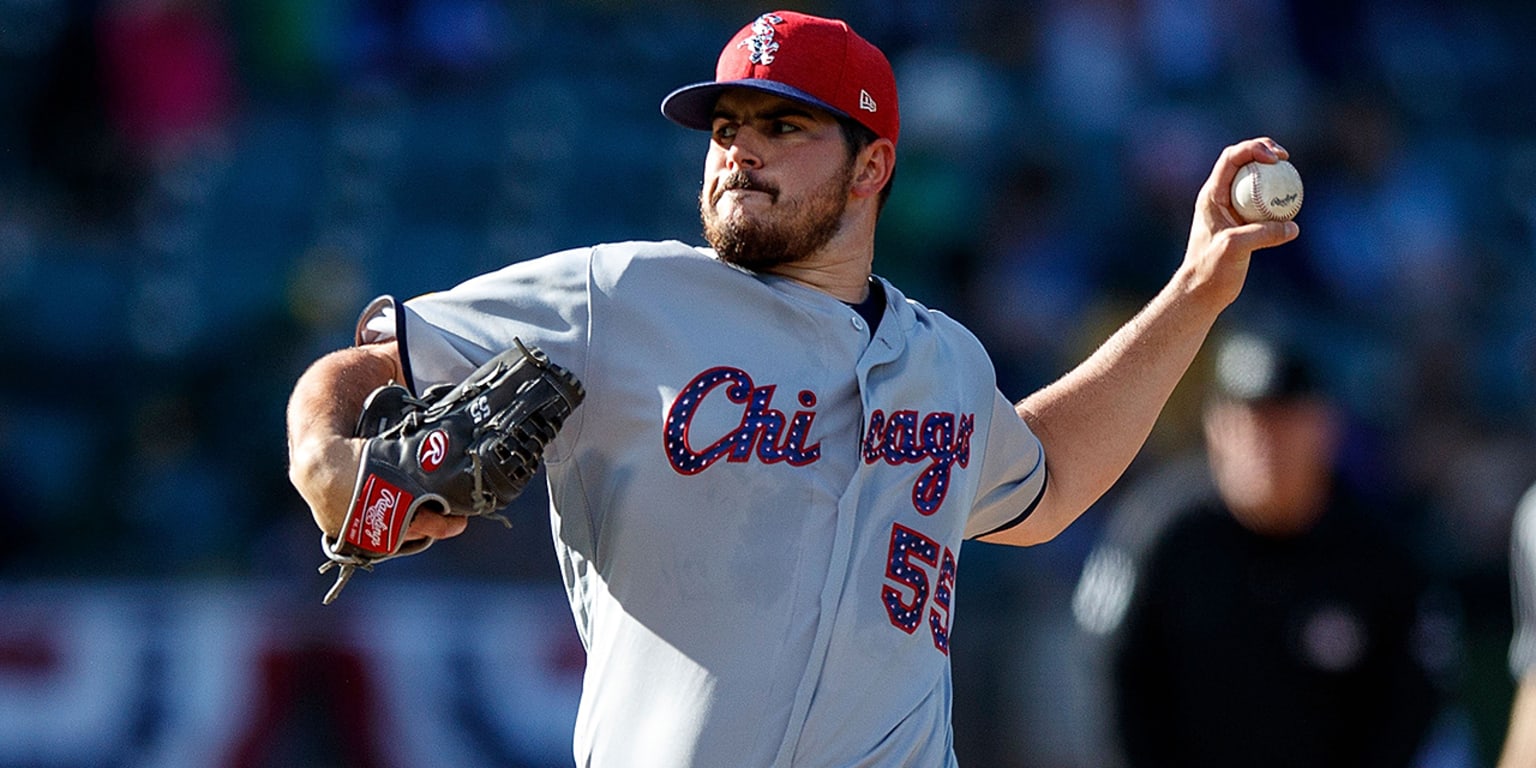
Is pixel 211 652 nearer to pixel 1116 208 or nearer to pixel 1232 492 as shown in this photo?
pixel 1232 492

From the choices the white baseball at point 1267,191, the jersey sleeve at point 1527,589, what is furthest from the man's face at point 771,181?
the jersey sleeve at point 1527,589

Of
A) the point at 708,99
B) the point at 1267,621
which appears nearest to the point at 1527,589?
the point at 1267,621

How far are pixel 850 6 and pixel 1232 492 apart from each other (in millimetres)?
5803

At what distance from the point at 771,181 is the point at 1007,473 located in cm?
67

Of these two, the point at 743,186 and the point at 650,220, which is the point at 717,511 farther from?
the point at 650,220

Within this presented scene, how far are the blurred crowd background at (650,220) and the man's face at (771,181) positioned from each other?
3.25 metres

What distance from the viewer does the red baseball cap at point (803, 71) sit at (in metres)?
2.89

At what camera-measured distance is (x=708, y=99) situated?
9.87 feet

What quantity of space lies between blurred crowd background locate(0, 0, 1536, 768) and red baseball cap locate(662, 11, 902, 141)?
3.26 metres

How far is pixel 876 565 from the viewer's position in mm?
2783

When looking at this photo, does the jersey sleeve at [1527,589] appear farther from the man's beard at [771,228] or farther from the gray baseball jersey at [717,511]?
the man's beard at [771,228]

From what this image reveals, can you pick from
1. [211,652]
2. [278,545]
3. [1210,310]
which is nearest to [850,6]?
[278,545]

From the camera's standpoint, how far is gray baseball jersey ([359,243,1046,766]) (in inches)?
105

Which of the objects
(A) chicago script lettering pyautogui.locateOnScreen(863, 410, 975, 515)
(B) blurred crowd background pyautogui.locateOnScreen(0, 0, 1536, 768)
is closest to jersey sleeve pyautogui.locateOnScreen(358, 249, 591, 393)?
(A) chicago script lettering pyautogui.locateOnScreen(863, 410, 975, 515)
